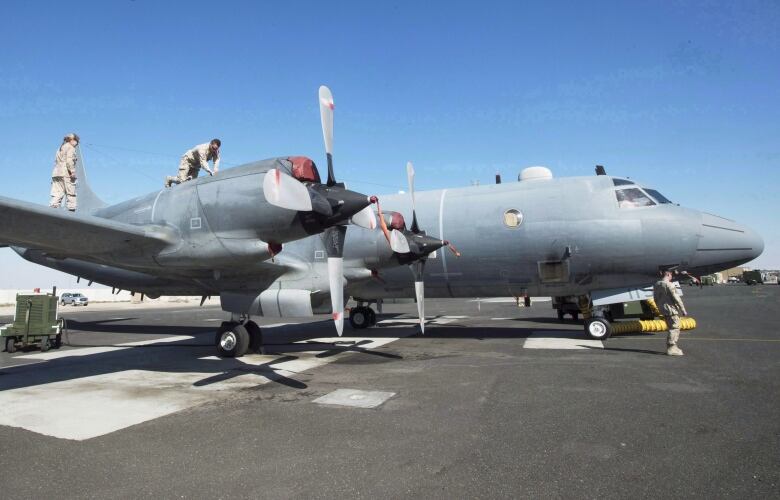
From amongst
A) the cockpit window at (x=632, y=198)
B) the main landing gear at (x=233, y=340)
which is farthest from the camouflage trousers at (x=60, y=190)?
the cockpit window at (x=632, y=198)

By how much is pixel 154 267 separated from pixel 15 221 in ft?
8.45

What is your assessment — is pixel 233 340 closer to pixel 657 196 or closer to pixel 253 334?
pixel 253 334

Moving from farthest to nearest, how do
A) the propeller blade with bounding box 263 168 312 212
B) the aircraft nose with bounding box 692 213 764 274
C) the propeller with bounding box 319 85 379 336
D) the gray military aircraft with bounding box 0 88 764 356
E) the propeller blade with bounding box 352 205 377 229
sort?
the aircraft nose with bounding box 692 213 764 274 < the propeller blade with bounding box 352 205 377 229 < the gray military aircraft with bounding box 0 88 764 356 < the propeller with bounding box 319 85 379 336 < the propeller blade with bounding box 263 168 312 212

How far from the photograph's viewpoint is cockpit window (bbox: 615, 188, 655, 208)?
39.6 feet

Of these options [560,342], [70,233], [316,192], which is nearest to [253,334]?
[70,233]

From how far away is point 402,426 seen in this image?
5.32m

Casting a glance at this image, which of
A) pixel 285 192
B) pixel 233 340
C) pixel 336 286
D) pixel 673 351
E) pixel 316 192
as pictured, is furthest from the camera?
pixel 233 340

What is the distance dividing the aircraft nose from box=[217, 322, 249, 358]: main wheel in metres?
11.9

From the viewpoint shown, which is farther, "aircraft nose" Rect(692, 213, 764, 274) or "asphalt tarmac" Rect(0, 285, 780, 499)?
"aircraft nose" Rect(692, 213, 764, 274)

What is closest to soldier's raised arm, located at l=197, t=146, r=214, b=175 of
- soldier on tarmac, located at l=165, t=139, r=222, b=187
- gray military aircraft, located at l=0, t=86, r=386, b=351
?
soldier on tarmac, located at l=165, t=139, r=222, b=187

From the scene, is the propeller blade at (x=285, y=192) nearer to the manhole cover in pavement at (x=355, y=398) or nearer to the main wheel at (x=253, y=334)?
the manhole cover in pavement at (x=355, y=398)

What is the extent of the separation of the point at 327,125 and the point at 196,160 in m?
4.71

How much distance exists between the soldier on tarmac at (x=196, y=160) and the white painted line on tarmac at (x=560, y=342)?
31.1ft

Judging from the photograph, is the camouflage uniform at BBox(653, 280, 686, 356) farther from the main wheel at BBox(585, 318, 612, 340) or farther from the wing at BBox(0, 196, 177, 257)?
the wing at BBox(0, 196, 177, 257)
